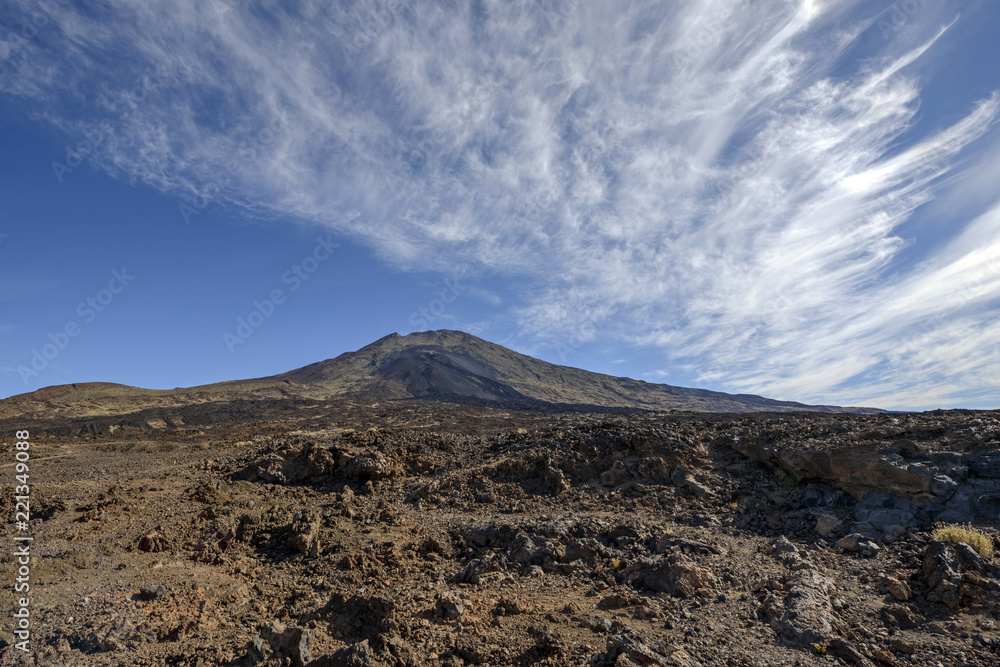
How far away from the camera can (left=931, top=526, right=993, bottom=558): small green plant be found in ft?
23.2

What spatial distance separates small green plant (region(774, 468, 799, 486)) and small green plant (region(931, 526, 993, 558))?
Result: 320 centimetres

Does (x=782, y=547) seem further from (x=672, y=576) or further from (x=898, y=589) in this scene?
(x=672, y=576)

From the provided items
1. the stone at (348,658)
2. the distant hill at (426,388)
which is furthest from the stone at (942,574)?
the distant hill at (426,388)

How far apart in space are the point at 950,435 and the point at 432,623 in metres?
11.6

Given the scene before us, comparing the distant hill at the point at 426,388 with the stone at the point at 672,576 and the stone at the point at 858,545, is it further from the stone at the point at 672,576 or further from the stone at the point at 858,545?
the stone at the point at 858,545

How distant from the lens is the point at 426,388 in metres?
71.1

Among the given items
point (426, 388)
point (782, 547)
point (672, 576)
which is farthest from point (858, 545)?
point (426, 388)

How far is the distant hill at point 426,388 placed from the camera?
49.6 m

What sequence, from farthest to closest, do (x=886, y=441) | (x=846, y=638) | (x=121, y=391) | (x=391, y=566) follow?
(x=121, y=391) < (x=886, y=441) < (x=391, y=566) < (x=846, y=638)

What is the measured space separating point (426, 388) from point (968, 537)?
6676 cm

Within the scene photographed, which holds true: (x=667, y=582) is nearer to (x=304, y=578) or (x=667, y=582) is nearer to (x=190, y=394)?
(x=304, y=578)

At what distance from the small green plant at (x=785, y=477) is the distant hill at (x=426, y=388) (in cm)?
4805

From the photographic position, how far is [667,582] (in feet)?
24.5

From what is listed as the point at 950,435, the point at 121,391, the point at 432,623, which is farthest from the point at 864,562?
the point at 121,391
